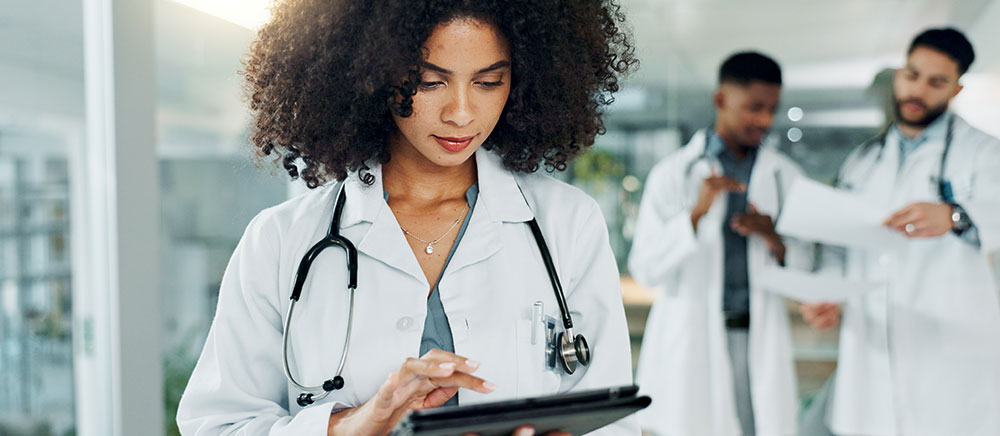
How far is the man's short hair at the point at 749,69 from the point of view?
2918 millimetres

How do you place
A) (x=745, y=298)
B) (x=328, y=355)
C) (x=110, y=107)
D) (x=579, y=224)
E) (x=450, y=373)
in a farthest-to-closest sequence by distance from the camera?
1. (x=745, y=298)
2. (x=110, y=107)
3. (x=579, y=224)
4. (x=328, y=355)
5. (x=450, y=373)

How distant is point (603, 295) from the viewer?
3.97ft

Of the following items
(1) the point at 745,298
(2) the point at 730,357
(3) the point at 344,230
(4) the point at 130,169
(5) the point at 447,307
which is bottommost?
(2) the point at 730,357

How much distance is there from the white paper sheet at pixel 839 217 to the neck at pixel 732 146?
11.8 inches

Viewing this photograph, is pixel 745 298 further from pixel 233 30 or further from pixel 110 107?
pixel 110 107

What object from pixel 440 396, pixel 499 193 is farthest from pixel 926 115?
pixel 440 396

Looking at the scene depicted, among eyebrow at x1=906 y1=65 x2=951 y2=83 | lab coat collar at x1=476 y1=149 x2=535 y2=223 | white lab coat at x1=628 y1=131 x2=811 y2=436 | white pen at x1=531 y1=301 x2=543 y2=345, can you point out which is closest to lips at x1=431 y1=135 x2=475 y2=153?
lab coat collar at x1=476 y1=149 x2=535 y2=223

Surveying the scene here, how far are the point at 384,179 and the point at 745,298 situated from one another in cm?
195

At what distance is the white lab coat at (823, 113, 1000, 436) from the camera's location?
97.9 inches

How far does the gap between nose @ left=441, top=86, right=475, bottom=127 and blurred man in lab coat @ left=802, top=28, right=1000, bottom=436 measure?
78.7 inches

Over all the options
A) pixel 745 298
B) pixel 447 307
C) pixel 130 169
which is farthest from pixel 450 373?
pixel 745 298

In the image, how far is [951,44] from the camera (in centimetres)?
263

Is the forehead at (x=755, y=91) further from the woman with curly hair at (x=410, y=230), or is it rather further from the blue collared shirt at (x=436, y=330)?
the blue collared shirt at (x=436, y=330)

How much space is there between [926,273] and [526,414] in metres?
2.17
